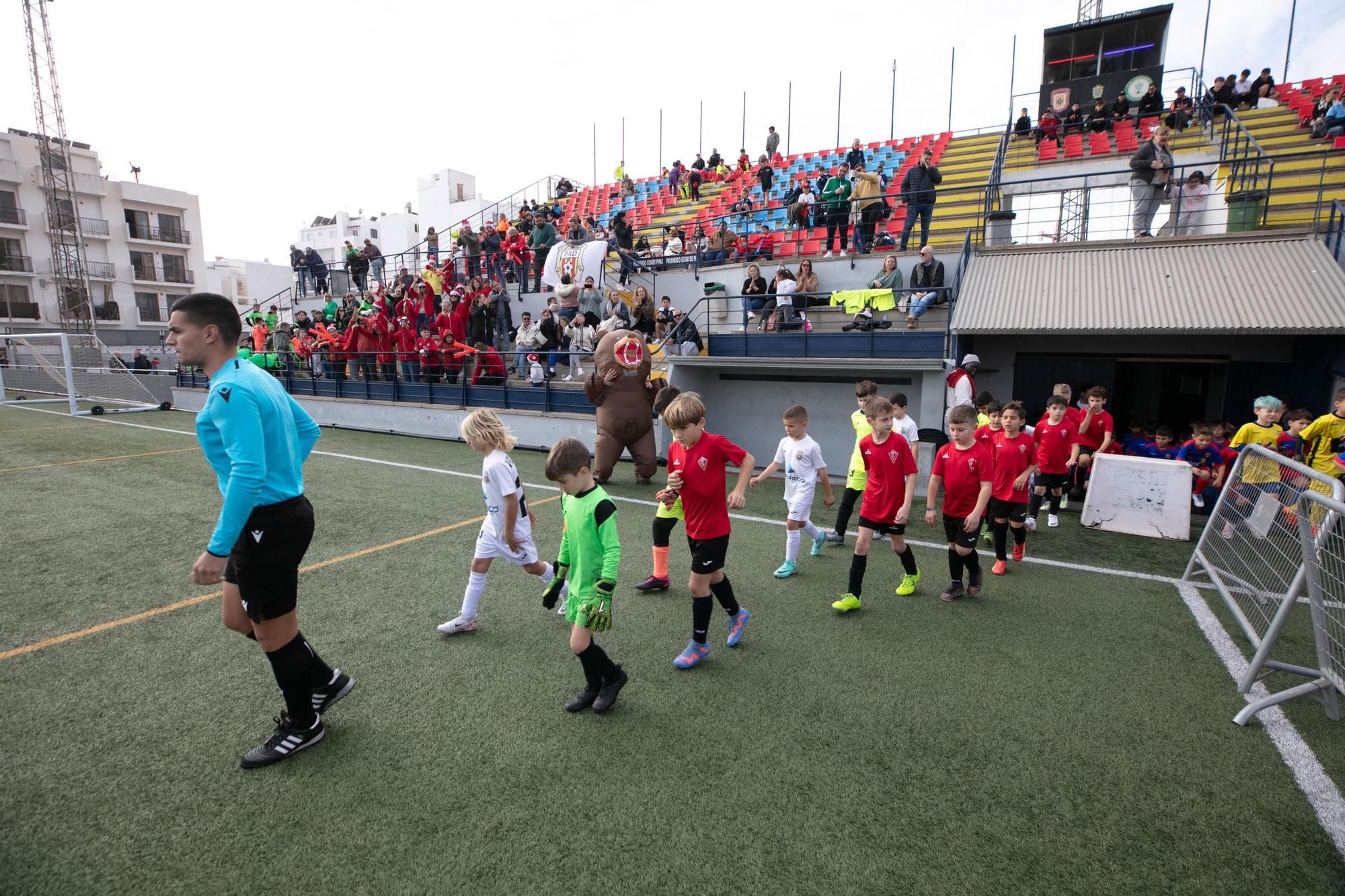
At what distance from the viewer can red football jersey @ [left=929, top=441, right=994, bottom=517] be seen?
5047 millimetres

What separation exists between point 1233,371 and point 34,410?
27344 mm

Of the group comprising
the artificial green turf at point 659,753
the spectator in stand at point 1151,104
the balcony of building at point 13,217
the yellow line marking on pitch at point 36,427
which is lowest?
the artificial green turf at point 659,753

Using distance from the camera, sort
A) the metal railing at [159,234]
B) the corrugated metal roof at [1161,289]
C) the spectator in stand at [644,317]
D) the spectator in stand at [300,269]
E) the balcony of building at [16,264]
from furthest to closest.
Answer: the metal railing at [159,234] → the balcony of building at [16,264] → the spectator in stand at [300,269] → the spectator in stand at [644,317] → the corrugated metal roof at [1161,289]

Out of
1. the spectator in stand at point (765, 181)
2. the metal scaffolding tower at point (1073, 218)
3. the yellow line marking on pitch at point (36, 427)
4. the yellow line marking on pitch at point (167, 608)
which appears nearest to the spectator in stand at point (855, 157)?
the spectator in stand at point (765, 181)

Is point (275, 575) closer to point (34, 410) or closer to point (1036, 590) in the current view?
point (1036, 590)

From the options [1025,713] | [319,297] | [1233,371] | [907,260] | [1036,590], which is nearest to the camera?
[1025,713]

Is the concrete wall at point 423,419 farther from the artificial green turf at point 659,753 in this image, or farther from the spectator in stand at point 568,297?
the artificial green turf at point 659,753

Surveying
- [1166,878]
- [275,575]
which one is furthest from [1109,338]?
[275,575]

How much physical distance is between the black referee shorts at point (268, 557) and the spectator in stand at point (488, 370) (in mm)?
10757

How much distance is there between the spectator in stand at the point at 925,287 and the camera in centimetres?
1059

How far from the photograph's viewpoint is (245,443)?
9.06 ft

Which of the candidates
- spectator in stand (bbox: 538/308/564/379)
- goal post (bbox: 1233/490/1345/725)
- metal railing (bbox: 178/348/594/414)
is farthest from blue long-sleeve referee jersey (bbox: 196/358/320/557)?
spectator in stand (bbox: 538/308/564/379)

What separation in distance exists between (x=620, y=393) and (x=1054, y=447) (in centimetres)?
535

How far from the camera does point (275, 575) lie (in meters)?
2.95
